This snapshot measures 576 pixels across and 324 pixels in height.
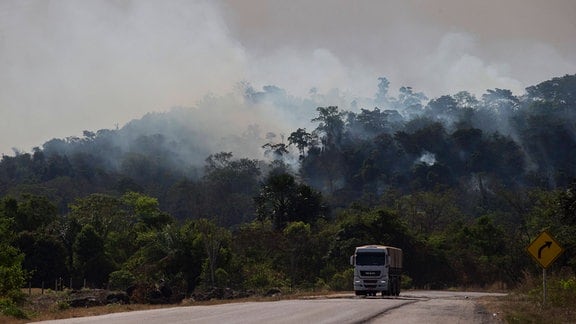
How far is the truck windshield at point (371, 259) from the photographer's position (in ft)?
168

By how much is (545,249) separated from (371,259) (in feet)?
63.0

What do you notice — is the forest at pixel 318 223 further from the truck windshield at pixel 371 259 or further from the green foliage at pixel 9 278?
the truck windshield at pixel 371 259

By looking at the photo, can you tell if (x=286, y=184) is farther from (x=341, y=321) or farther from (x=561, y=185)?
(x=561, y=185)

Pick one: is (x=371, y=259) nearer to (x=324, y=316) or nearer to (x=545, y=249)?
(x=545, y=249)

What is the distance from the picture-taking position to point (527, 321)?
27297 millimetres

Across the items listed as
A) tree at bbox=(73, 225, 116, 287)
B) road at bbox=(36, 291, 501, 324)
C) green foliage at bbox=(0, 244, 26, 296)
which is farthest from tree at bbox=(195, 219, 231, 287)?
road at bbox=(36, 291, 501, 324)

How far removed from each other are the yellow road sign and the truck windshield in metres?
18.6

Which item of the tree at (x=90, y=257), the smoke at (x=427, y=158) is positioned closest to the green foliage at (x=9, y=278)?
the tree at (x=90, y=257)

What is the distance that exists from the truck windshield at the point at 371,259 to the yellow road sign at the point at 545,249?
60.9ft

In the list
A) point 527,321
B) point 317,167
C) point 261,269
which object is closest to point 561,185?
point 317,167

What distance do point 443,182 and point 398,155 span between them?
19235mm

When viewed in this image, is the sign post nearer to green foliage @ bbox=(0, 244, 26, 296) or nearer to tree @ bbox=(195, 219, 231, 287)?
green foliage @ bbox=(0, 244, 26, 296)

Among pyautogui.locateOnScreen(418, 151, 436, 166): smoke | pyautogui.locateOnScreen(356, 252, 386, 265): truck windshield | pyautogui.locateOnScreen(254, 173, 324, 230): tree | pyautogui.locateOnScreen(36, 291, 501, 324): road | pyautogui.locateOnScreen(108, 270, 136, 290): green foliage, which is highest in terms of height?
pyautogui.locateOnScreen(418, 151, 436, 166): smoke

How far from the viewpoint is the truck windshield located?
168 feet
